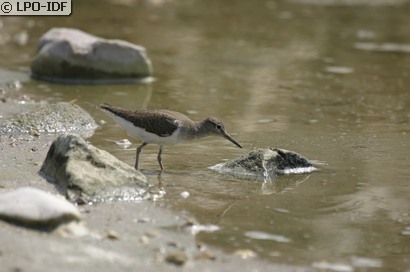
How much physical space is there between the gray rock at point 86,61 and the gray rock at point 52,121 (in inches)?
113

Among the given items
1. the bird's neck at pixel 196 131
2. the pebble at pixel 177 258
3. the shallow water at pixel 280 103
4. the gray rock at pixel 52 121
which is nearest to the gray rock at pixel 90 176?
the shallow water at pixel 280 103

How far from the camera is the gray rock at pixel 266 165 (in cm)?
954

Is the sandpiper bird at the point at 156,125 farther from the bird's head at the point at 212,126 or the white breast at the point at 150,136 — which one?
the bird's head at the point at 212,126

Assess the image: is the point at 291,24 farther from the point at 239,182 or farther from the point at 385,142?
the point at 239,182

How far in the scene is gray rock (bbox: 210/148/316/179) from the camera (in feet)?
31.3

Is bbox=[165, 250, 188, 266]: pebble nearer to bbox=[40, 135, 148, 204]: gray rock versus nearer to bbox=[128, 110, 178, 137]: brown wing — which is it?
bbox=[40, 135, 148, 204]: gray rock

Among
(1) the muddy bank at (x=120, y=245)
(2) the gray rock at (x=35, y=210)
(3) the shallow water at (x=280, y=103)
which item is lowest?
(3) the shallow water at (x=280, y=103)

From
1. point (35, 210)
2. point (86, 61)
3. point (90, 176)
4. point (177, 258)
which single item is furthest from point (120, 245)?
point (86, 61)

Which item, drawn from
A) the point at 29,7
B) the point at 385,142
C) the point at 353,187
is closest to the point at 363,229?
the point at 353,187

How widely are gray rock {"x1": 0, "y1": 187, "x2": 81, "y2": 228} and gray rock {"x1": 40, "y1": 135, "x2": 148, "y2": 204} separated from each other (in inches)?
34.2

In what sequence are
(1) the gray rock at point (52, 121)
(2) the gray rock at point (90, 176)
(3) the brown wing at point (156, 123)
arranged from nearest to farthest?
(2) the gray rock at point (90, 176), (3) the brown wing at point (156, 123), (1) the gray rock at point (52, 121)

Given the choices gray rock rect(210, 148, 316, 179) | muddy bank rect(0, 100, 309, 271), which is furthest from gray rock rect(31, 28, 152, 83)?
muddy bank rect(0, 100, 309, 271)

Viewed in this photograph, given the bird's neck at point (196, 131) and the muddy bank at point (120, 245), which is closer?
the muddy bank at point (120, 245)

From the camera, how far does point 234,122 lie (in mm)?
12328
